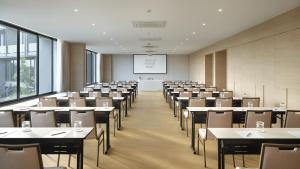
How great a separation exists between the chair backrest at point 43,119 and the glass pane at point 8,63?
3.93m

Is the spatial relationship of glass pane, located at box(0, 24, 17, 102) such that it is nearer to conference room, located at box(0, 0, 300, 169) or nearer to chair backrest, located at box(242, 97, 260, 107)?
conference room, located at box(0, 0, 300, 169)

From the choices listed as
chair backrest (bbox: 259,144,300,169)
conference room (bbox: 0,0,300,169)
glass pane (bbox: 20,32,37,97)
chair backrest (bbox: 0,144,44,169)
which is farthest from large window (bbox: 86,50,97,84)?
chair backrest (bbox: 259,144,300,169)

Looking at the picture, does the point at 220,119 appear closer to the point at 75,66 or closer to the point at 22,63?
the point at 22,63

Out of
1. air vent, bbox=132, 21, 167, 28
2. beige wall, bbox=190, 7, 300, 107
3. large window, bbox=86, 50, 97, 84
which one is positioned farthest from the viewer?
large window, bbox=86, 50, 97, 84

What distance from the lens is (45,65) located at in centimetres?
1259

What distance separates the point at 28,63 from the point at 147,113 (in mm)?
4365

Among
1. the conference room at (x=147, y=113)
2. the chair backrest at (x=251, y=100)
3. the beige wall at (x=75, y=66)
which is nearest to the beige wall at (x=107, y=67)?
the beige wall at (x=75, y=66)

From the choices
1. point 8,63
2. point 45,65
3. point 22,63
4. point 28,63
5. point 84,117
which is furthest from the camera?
point 45,65

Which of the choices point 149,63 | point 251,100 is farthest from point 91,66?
point 251,100

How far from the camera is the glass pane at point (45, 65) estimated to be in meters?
11.9

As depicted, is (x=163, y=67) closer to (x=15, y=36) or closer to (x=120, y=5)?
(x=15, y=36)

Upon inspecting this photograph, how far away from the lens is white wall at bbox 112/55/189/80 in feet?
86.5

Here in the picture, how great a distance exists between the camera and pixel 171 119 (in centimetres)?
953

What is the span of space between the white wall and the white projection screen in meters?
0.50
